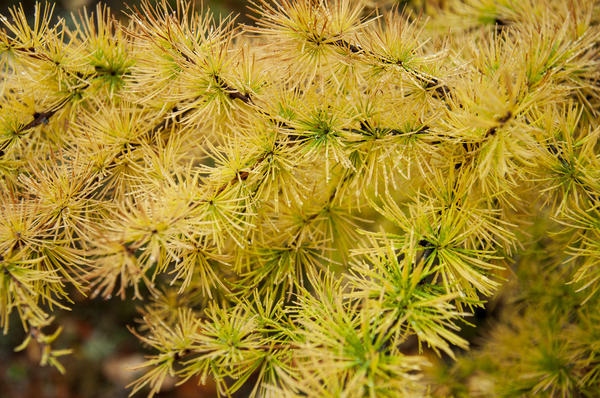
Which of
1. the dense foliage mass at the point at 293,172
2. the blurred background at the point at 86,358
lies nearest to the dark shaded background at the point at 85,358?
the blurred background at the point at 86,358

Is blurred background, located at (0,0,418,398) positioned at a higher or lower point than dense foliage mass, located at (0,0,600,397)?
lower

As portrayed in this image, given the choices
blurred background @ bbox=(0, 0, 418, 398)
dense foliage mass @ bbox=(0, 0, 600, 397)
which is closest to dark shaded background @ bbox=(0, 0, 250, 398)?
blurred background @ bbox=(0, 0, 418, 398)

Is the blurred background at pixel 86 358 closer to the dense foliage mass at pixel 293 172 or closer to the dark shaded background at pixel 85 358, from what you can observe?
the dark shaded background at pixel 85 358

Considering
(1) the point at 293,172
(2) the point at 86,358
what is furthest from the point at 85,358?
(1) the point at 293,172

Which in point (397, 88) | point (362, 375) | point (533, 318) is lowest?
point (533, 318)

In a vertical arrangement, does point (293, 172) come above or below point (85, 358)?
above

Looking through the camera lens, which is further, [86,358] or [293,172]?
[86,358]

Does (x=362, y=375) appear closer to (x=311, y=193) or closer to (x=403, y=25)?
(x=311, y=193)

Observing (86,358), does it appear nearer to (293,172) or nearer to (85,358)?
(85,358)

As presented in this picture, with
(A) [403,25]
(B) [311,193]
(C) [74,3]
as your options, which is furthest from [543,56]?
(C) [74,3]

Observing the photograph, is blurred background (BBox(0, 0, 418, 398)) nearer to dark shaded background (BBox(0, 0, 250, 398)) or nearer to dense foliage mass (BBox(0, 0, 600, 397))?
dark shaded background (BBox(0, 0, 250, 398))

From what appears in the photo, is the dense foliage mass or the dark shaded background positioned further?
the dark shaded background
